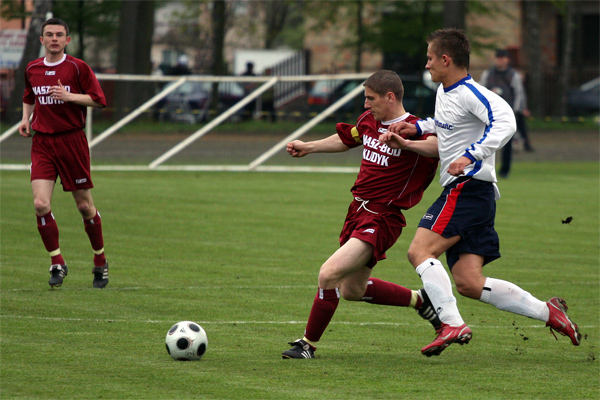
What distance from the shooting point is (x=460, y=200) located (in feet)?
19.0

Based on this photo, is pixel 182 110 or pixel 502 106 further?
pixel 182 110

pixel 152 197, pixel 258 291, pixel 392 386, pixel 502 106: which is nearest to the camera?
pixel 392 386

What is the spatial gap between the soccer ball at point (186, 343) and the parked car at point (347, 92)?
16.0 m

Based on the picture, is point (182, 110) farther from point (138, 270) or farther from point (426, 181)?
point (426, 181)

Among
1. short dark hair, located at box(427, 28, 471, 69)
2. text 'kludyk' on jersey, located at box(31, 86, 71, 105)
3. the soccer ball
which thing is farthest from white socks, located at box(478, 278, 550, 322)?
text 'kludyk' on jersey, located at box(31, 86, 71, 105)

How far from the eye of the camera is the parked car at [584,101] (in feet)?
111

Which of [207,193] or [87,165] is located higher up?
[87,165]

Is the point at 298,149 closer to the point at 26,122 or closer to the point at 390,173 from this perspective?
the point at 390,173

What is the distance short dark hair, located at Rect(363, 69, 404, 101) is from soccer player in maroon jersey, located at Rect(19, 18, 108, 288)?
3114mm

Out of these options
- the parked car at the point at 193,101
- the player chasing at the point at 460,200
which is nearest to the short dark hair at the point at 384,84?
the player chasing at the point at 460,200

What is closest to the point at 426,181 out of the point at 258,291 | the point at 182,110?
the point at 258,291

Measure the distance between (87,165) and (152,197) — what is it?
6.47m

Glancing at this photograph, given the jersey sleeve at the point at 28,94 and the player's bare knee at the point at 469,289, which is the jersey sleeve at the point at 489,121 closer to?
the player's bare knee at the point at 469,289

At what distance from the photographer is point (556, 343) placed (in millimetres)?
6539
